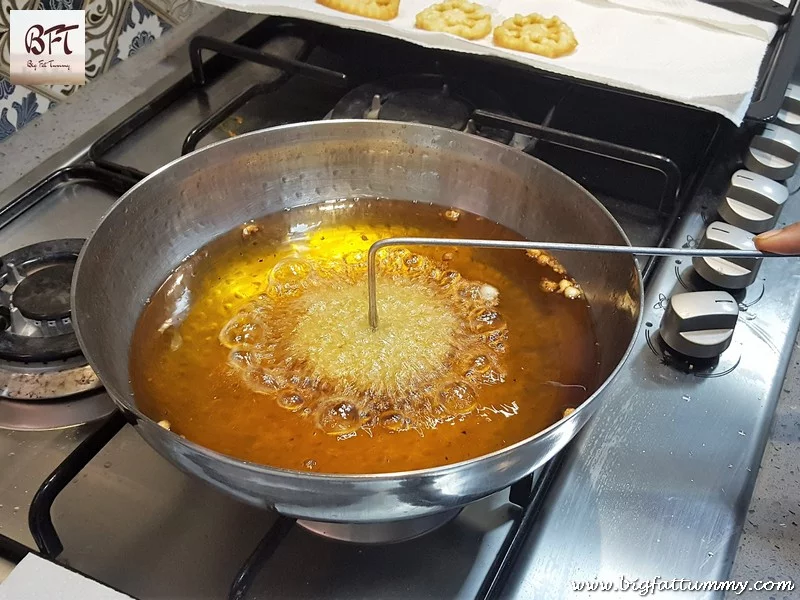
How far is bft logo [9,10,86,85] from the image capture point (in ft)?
2.80

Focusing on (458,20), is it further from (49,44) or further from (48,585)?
(48,585)

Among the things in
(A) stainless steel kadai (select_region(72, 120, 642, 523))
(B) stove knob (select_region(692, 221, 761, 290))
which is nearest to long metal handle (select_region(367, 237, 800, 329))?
(A) stainless steel kadai (select_region(72, 120, 642, 523))

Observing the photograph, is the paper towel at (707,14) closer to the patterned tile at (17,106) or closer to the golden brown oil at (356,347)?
the golden brown oil at (356,347)

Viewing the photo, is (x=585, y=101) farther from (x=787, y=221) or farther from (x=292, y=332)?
(x=292, y=332)

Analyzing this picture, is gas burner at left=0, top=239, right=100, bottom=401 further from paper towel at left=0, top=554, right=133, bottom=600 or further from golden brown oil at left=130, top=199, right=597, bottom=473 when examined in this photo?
paper towel at left=0, top=554, right=133, bottom=600

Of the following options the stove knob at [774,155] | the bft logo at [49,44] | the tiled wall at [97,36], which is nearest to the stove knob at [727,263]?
the stove knob at [774,155]

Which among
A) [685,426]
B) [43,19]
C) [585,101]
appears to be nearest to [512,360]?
[685,426]

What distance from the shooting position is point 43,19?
0.86m

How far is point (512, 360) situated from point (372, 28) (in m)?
0.63

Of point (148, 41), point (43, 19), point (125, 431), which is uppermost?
point (43, 19)

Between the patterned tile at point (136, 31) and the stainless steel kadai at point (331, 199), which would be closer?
the stainless steel kadai at point (331, 199)

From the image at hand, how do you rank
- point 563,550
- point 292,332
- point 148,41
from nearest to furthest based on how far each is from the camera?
point 563,550 < point 292,332 < point 148,41

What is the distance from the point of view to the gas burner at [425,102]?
0.97 meters

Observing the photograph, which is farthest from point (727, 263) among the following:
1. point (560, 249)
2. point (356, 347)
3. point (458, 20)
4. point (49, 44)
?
point (49, 44)
